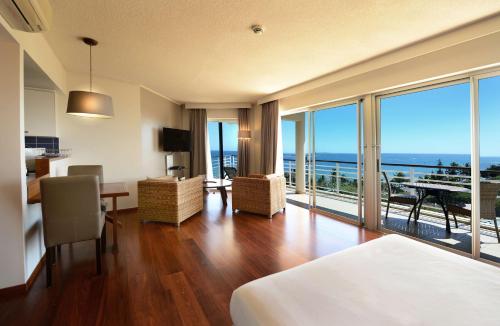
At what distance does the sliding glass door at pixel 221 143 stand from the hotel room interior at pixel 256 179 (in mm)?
1780

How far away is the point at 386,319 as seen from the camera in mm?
918

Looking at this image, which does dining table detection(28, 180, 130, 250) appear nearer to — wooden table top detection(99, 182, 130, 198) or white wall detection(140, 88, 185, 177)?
wooden table top detection(99, 182, 130, 198)

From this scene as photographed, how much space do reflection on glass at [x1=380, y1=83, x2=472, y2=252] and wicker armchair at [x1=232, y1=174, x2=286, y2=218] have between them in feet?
5.68

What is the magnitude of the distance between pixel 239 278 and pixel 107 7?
273 cm

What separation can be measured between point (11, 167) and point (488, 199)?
472 centimetres

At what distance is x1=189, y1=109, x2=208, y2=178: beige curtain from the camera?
6363 millimetres

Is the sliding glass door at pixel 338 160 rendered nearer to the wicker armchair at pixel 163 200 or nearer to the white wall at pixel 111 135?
the wicker armchair at pixel 163 200

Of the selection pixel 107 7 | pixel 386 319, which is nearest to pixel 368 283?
pixel 386 319

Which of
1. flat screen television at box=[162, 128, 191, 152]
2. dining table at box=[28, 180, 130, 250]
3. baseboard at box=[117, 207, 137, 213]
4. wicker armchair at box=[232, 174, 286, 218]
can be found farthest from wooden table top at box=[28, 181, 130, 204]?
flat screen television at box=[162, 128, 191, 152]

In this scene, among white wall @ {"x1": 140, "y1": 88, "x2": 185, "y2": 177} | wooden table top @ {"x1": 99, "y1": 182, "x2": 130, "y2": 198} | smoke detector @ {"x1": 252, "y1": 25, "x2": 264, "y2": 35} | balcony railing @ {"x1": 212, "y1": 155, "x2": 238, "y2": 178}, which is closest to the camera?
smoke detector @ {"x1": 252, "y1": 25, "x2": 264, "y2": 35}

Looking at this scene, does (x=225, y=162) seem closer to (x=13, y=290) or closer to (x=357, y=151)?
(x=357, y=151)

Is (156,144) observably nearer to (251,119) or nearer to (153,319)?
(251,119)

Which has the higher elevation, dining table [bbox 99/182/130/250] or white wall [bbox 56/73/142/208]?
white wall [bbox 56/73/142/208]

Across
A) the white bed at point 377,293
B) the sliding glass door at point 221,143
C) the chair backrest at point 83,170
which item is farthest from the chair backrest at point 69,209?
the sliding glass door at point 221,143
